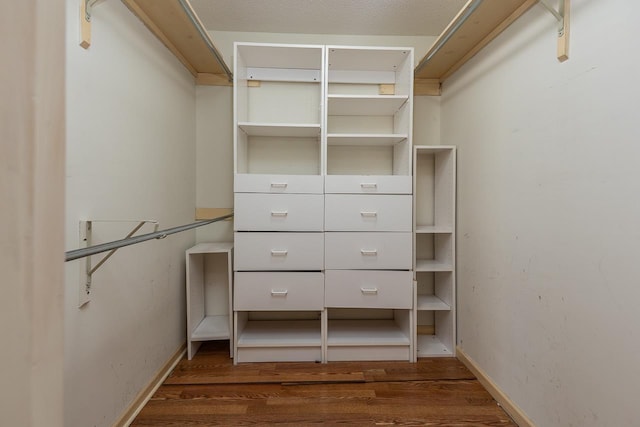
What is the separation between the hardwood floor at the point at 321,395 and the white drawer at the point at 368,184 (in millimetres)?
1102

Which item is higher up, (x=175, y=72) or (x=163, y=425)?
(x=175, y=72)

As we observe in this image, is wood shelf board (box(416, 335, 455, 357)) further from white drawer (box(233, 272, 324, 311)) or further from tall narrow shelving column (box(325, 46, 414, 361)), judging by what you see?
white drawer (box(233, 272, 324, 311))

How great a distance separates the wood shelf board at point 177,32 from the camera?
134cm

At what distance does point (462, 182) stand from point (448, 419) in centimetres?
133

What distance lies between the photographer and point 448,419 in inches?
53.6

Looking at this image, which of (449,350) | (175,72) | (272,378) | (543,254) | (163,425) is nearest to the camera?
(543,254)

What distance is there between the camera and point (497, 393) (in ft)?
4.79

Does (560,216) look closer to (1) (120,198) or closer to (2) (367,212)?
(2) (367,212)

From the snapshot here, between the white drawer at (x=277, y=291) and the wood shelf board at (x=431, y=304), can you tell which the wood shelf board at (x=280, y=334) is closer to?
the white drawer at (x=277, y=291)

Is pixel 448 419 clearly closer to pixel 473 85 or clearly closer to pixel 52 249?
pixel 52 249

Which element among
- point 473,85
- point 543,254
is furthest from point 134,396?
point 473,85

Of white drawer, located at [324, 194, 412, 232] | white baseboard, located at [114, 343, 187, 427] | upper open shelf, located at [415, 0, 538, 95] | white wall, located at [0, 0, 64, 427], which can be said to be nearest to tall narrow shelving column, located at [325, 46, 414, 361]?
white drawer, located at [324, 194, 412, 232]

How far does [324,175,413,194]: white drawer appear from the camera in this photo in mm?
1738

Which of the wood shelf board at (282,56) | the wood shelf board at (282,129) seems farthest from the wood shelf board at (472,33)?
the wood shelf board at (282,129)
